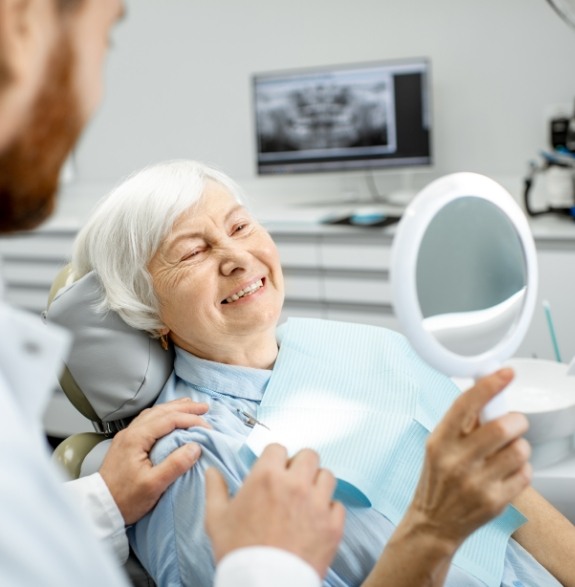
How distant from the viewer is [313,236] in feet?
10.6

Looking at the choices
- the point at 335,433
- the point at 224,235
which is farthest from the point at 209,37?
the point at 335,433

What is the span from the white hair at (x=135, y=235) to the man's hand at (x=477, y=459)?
0.73 meters

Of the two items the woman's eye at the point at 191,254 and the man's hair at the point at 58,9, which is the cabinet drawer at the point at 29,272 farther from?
the man's hair at the point at 58,9

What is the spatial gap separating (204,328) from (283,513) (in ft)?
2.14

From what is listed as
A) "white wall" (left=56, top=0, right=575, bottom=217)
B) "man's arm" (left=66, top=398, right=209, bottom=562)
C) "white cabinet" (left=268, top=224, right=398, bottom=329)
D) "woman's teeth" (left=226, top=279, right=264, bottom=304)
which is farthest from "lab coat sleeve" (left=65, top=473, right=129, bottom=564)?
"white wall" (left=56, top=0, right=575, bottom=217)

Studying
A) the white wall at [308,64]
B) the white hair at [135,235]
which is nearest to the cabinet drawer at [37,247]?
the white wall at [308,64]

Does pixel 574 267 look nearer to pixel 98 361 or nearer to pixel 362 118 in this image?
pixel 362 118

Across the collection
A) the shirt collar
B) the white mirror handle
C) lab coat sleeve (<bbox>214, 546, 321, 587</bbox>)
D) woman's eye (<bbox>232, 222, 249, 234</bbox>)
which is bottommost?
the shirt collar

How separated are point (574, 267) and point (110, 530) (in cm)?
203

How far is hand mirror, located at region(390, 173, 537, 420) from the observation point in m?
0.96

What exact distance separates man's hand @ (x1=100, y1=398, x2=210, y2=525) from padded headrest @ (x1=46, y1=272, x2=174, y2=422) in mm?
111

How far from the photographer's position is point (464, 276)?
1037 mm

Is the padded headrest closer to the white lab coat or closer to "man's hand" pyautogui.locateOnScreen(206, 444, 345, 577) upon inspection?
"man's hand" pyautogui.locateOnScreen(206, 444, 345, 577)

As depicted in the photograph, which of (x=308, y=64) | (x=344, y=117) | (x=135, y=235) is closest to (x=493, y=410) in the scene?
(x=135, y=235)
